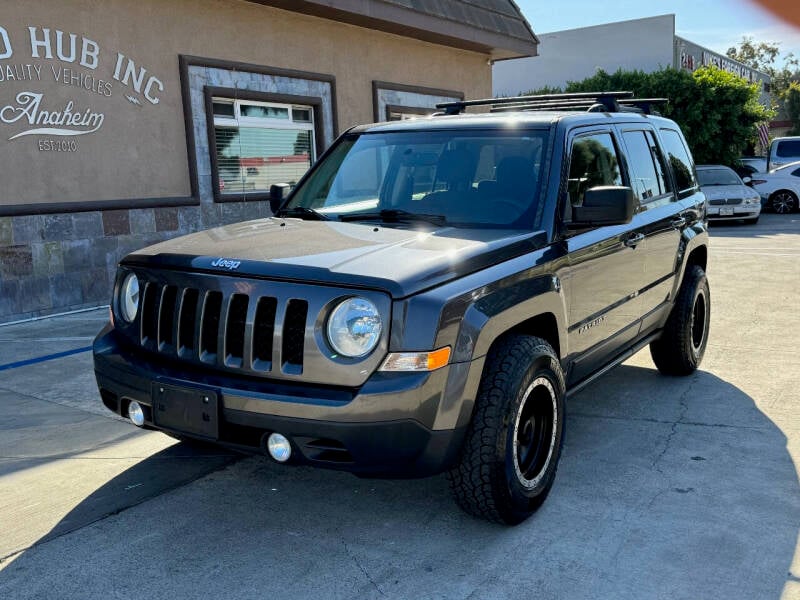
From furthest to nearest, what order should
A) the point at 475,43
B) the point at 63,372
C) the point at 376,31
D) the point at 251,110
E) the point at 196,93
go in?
the point at 475,43 < the point at 376,31 < the point at 251,110 < the point at 196,93 < the point at 63,372

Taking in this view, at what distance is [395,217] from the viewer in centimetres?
408

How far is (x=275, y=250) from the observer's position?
342 centimetres

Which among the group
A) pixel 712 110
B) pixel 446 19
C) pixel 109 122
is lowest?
pixel 109 122

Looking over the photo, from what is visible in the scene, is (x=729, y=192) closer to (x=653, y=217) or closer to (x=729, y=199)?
(x=729, y=199)

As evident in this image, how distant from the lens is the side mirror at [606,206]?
3850 millimetres

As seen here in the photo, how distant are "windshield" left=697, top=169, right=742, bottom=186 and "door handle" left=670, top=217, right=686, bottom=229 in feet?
47.6

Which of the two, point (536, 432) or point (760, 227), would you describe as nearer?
point (536, 432)

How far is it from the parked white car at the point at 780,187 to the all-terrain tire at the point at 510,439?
19968mm

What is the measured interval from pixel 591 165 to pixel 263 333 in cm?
224

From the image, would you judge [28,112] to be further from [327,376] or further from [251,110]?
[327,376]

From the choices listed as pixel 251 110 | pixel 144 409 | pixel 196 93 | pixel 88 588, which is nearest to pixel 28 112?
pixel 196 93

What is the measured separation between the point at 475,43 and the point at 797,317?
852 cm

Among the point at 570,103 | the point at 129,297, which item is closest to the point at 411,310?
the point at 129,297

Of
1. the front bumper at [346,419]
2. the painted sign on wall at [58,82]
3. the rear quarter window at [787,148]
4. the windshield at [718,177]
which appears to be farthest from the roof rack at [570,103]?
the rear quarter window at [787,148]
